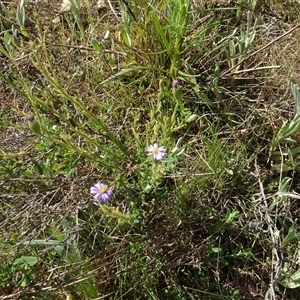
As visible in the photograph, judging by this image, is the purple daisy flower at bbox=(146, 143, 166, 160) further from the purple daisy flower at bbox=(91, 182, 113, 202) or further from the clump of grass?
the purple daisy flower at bbox=(91, 182, 113, 202)

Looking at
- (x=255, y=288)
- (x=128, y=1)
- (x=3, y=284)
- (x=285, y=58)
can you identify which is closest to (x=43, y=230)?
(x=3, y=284)

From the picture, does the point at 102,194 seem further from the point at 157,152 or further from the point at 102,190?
the point at 157,152

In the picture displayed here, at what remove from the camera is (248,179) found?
1417mm

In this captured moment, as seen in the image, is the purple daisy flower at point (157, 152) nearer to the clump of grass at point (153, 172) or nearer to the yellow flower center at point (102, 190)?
the clump of grass at point (153, 172)

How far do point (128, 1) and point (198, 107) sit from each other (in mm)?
414

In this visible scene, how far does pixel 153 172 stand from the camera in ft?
3.87

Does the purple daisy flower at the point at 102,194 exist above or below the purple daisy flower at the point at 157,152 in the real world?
below

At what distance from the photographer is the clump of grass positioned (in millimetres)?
1254

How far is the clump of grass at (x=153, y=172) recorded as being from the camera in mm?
1254

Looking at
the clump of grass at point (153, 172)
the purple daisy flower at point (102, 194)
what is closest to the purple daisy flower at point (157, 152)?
the clump of grass at point (153, 172)

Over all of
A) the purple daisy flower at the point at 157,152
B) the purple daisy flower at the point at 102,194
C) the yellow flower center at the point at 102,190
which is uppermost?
the purple daisy flower at the point at 157,152

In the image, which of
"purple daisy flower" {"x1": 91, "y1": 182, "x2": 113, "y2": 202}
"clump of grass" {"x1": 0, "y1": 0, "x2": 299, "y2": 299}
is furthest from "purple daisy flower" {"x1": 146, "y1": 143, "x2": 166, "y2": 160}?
"purple daisy flower" {"x1": 91, "y1": 182, "x2": 113, "y2": 202}

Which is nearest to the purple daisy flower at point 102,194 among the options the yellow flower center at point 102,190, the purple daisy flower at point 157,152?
the yellow flower center at point 102,190

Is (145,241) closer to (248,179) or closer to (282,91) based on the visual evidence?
(248,179)
